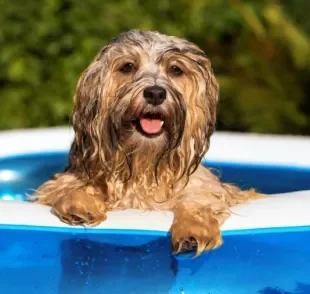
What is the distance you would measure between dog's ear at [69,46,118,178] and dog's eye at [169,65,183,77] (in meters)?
0.32

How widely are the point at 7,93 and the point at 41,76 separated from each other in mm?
378

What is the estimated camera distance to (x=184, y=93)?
4293 millimetres

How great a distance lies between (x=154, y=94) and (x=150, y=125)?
0.67 ft

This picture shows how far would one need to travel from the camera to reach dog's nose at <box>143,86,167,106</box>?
3938 mm

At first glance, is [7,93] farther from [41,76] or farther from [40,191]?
[40,191]

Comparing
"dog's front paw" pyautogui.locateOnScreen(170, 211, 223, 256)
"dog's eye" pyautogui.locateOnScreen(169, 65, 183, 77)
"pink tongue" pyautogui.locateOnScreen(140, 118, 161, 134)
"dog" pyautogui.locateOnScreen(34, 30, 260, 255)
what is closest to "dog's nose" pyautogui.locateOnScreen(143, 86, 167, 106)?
"dog" pyautogui.locateOnScreen(34, 30, 260, 255)

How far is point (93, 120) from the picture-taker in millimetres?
4293

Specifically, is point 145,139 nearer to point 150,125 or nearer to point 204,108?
point 150,125

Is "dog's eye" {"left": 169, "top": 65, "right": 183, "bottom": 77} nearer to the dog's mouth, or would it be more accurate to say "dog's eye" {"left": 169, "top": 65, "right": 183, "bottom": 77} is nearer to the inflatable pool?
the dog's mouth

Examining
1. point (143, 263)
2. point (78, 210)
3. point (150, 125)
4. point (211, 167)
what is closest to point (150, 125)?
point (150, 125)

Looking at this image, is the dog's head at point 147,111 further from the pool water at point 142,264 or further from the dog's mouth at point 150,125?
the pool water at point 142,264

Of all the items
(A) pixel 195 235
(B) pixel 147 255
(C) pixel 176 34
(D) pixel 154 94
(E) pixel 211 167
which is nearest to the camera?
(A) pixel 195 235

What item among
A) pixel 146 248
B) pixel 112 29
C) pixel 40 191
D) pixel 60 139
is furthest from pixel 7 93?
pixel 146 248

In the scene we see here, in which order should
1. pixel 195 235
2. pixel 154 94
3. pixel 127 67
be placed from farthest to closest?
pixel 127 67, pixel 154 94, pixel 195 235
